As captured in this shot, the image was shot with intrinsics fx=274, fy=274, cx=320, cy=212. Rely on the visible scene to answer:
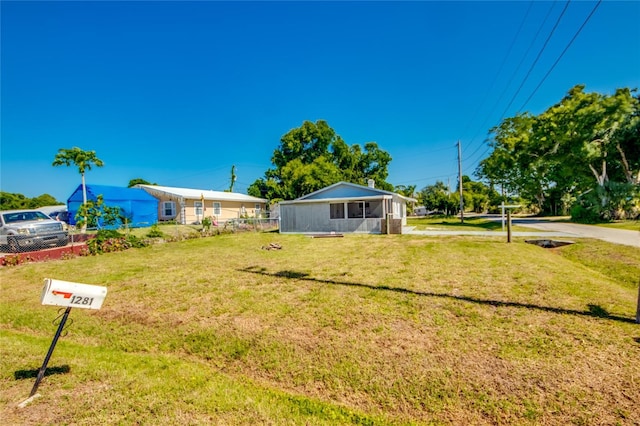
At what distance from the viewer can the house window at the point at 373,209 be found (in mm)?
17484

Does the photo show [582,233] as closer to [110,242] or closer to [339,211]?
[339,211]

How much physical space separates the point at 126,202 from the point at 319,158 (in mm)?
18615

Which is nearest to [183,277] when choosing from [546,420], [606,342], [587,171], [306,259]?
[306,259]

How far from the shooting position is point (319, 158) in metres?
31.0

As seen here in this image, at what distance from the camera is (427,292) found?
4.87m

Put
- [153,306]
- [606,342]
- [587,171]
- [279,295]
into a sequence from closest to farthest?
1. [606,342]
2. [587,171]
3. [153,306]
4. [279,295]

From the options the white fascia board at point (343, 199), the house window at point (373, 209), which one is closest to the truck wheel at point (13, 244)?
the white fascia board at point (343, 199)

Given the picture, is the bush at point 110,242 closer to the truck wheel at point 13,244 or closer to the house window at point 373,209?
the truck wheel at point 13,244

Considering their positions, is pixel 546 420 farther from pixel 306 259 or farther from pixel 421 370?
pixel 306 259

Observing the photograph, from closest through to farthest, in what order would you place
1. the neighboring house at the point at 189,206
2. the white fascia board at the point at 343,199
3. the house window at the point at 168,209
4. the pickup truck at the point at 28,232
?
the pickup truck at the point at 28,232 → the white fascia board at the point at 343,199 → the neighboring house at the point at 189,206 → the house window at the point at 168,209

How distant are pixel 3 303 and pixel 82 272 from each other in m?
2.03

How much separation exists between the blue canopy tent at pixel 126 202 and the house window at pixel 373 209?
15.0 meters

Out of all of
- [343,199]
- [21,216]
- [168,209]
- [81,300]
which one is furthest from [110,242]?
[168,209]

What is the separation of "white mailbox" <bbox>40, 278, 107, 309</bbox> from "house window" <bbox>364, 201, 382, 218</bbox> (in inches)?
615
